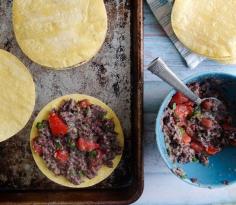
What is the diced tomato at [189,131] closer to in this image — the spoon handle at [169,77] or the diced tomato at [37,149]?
the spoon handle at [169,77]

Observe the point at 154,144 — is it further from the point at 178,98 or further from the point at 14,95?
the point at 14,95

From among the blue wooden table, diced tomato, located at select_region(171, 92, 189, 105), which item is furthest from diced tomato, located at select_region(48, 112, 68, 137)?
diced tomato, located at select_region(171, 92, 189, 105)

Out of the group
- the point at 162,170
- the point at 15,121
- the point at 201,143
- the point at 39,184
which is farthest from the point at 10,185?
the point at 201,143

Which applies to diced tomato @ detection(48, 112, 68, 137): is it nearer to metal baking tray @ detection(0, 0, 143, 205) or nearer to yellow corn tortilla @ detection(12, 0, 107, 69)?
metal baking tray @ detection(0, 0, 143, 205)

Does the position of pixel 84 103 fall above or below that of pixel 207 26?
below

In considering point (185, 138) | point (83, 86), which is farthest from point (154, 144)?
point (83, 86)

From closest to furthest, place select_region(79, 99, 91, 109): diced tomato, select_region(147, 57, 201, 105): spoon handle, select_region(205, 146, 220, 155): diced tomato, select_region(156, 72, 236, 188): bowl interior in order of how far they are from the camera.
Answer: select_region(147, 57, 201, 105): spoon handle
select_region(156, 72, 236, 188): bowl interior
select_region(205, 146, 220, 155): diced tomato
select_region(79, 99, 91, 109): diced tomato

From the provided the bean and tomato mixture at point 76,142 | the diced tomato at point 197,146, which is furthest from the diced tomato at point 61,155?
the diced tomato at point 197,146
